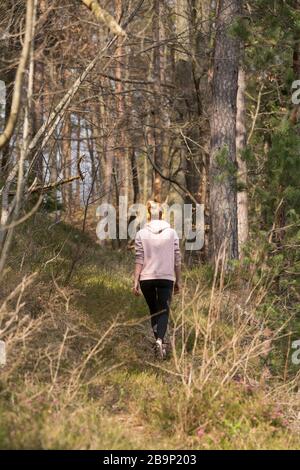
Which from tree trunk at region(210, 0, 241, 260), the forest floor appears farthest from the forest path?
tree trunk at region(210, 0, 241, 260)

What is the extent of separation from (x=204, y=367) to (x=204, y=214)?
38.4ft

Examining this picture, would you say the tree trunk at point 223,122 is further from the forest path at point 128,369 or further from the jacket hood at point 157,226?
the jacket hood at point 157,226

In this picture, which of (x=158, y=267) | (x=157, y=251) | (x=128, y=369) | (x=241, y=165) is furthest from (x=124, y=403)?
(x=241, y=165)

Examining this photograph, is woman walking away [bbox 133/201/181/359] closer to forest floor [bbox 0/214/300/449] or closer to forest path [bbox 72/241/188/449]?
forest path [bbox 72/241/188/449]

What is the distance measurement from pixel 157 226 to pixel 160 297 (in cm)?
79

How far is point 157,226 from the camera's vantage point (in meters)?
7.59

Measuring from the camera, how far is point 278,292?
25.7 feet

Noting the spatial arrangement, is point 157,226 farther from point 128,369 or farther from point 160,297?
point 128,369

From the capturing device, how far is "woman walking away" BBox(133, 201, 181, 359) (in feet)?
24.4

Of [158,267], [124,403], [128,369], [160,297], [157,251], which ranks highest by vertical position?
[157,251]

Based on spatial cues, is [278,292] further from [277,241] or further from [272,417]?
[272,417]

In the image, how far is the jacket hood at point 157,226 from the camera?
298 inches

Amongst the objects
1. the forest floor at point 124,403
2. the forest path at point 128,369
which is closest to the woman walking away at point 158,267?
the forest path at point 128,369

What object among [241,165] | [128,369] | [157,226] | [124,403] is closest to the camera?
[124,403]
